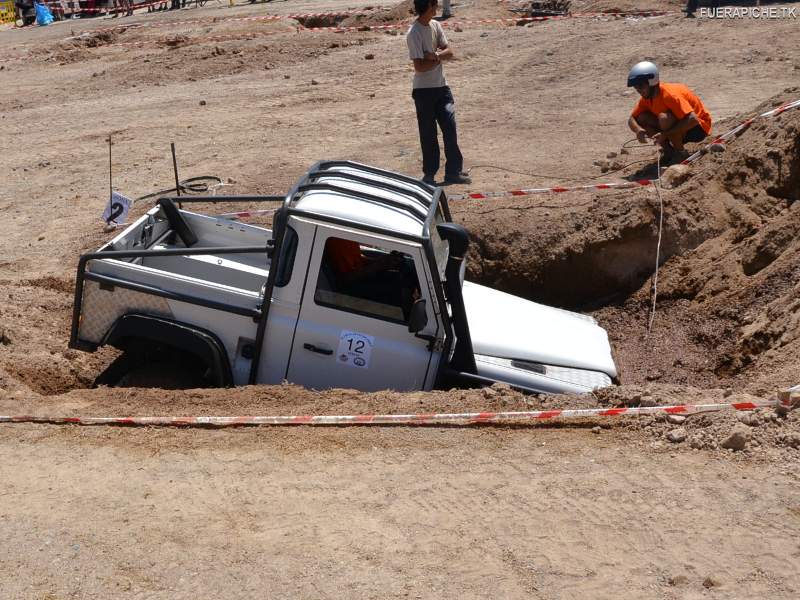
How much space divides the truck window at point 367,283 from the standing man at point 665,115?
565cm

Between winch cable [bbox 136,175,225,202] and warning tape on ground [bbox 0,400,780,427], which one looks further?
winch cable [bbox 136,175,225,202]

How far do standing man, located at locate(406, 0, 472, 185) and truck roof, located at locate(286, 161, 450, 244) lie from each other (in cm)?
401

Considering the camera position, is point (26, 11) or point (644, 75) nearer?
point (644, 75)

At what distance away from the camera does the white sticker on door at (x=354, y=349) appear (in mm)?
7008

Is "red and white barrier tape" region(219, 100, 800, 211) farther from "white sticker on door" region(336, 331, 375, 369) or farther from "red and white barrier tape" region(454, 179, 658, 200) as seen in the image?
"white sticker on door" region(336, 331, 375, 369)

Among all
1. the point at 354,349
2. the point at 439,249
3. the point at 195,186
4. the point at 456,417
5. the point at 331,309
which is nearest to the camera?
the point at 456,417

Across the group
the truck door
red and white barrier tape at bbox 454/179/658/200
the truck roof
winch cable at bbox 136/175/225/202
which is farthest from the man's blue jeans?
the truck door

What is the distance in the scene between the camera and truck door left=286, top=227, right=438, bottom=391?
273 inches

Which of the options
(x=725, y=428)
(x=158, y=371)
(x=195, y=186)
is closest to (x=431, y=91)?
(x=195, y=186)

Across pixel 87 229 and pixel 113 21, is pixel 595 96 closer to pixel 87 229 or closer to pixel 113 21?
pixel 87 229

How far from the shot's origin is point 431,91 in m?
11.7

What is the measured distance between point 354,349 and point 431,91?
5.61m

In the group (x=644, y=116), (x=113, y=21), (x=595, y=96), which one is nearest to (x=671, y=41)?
(x=595, y=96)

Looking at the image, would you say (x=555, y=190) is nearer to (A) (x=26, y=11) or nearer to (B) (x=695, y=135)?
(B) (x=695, y=135)
